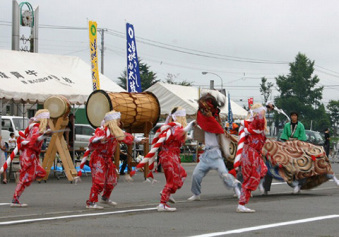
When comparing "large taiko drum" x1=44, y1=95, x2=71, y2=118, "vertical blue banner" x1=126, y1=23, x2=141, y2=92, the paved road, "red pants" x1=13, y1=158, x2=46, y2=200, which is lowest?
the paved road

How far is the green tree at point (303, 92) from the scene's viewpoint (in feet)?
363

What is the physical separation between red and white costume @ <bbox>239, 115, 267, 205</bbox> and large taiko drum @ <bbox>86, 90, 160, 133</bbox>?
330 inches

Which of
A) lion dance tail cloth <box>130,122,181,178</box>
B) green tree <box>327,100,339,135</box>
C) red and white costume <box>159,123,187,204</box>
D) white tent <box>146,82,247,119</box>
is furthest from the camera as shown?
green tree <box>327,100,339,135</box>

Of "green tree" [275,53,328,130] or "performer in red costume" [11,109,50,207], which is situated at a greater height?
"green tree" [275,53,328,130]

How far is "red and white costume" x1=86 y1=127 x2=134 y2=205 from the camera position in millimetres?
12383

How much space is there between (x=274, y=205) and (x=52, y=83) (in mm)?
10888

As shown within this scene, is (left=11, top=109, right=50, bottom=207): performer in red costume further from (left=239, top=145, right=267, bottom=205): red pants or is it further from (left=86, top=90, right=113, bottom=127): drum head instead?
(left=86, top=90, right=113, bottom=127): drum head

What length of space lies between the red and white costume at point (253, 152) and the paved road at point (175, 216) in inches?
23.6

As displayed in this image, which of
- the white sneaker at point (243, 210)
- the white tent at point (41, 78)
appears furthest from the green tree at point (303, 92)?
the white sneaker at point (243, 210)

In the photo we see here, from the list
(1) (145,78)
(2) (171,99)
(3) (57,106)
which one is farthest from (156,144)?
(1) (145,78)

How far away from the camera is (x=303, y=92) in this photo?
113 metres

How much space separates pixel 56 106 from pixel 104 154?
7225 millimetres

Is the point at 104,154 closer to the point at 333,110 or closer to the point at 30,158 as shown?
the point at 30,158

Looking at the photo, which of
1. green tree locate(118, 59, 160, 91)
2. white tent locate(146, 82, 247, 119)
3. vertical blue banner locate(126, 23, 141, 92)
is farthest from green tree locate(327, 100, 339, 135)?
vertical blue banner locate(126, 23, 141, 92)
